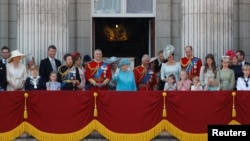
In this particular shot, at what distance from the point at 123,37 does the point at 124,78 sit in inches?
222

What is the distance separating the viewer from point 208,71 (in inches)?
860

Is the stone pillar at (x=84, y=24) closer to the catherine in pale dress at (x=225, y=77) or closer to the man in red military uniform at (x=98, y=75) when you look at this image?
the man in red military uniform at (x=98, y=75)

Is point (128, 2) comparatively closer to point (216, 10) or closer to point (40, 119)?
point (216, 10)

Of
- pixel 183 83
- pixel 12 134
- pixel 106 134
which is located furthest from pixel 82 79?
pixel 183 83

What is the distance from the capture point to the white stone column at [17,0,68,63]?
78.9ft

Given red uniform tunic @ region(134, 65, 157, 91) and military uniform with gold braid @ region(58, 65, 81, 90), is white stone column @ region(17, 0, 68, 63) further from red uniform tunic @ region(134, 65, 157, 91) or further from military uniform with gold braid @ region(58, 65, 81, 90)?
red uniform tunic @ region(134, 65, 157, 91)

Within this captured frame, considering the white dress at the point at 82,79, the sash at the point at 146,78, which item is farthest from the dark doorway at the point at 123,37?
the white dress at the point at 82,79

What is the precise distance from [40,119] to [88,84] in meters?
1.91

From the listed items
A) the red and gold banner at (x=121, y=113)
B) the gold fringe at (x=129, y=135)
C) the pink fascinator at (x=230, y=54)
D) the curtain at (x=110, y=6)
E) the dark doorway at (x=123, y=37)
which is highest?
the curtain at (x=110, y=6)

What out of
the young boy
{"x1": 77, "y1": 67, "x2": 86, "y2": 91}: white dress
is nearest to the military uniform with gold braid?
{"x1": 77, "y1": 67, "x2": 86, "y2": 91}: white dress

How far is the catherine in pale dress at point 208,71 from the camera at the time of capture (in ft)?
71.3

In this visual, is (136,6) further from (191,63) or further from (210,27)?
(191,63)

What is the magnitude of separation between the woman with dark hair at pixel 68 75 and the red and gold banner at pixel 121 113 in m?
0.82

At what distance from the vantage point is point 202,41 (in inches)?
953
